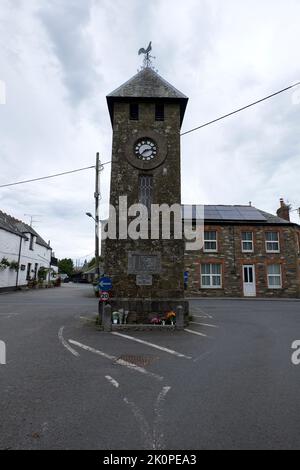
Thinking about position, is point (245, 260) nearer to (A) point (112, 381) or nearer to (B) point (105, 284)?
(B) point (105, 284)

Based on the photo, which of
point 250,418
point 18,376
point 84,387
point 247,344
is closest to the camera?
point 250,418

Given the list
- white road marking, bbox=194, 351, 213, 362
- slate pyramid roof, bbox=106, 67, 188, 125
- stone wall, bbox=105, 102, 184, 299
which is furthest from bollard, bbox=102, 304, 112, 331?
slate pyramid roof, bbox=106, 67, 188, 125

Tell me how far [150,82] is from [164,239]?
760cm

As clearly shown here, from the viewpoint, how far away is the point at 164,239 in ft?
38.8

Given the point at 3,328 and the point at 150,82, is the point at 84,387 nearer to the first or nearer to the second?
the point at 3,328

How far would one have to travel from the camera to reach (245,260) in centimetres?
2488

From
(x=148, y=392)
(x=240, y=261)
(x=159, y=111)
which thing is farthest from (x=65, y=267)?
(x=148, y=392)

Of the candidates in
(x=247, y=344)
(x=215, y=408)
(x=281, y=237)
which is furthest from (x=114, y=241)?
(x=281, y=237)

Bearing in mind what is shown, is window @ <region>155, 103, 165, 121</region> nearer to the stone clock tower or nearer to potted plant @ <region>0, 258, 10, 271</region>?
the stone clock tower

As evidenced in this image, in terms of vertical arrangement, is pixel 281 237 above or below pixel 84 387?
above

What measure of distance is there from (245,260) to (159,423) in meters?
22.6

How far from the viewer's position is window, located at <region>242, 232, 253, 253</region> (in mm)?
25183
